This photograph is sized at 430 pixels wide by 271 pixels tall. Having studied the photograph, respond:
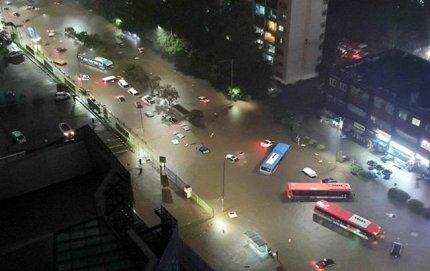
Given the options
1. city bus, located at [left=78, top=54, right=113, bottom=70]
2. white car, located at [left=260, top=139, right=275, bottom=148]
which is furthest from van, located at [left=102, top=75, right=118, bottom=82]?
white car, located at [left=260, top=139, right=275, bottom=148]

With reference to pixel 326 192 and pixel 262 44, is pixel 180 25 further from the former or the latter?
pixel 326 192

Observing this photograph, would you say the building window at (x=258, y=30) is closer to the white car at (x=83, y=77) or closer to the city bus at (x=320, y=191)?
the white car at (x=83, y=77)

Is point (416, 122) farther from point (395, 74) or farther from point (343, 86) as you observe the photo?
point (343, 86)

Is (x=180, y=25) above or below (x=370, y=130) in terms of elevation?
above

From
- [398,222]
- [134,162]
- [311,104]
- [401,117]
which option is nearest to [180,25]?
[311,104]

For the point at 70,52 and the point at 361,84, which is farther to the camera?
the point at 70,52

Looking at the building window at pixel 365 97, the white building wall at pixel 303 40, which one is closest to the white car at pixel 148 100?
the white building wall at pixel 303 40
